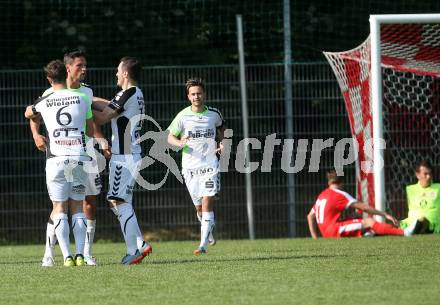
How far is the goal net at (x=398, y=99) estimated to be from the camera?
50.5ft

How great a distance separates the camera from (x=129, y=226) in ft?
33.1

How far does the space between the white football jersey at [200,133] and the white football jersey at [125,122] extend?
9.84 feet

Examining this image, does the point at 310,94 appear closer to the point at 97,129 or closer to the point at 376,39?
the point at 376,39

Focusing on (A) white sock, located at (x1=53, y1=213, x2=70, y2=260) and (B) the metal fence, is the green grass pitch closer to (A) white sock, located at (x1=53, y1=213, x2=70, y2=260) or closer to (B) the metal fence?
(A) white sock, located at (x1=53, y1=213, x2=70, y2=260)

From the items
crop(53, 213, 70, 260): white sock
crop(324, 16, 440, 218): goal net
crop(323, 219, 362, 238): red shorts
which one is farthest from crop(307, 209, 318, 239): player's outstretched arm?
crop(53, 213, 70, 260): white sock

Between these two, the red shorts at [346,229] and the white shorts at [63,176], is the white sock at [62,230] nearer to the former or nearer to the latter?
the white shorts at [63,176]

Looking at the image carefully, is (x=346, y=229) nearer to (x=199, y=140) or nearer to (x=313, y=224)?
(x=313, y=224)

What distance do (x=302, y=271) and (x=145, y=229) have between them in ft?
28.1

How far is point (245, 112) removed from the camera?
16.8 metres

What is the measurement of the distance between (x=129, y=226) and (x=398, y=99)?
28.2ft

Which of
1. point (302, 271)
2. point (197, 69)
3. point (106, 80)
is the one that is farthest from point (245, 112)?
point (302, 271)

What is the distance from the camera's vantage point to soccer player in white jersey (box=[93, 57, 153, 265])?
10008 millimetres

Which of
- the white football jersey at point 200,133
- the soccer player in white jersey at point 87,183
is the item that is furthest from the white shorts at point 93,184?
the white football jersey at point 200,133

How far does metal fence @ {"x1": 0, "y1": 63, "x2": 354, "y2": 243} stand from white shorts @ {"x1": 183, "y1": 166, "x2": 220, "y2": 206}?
3598 mm
